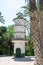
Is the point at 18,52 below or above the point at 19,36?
below

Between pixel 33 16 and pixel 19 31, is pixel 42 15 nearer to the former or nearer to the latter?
pixel 33 16

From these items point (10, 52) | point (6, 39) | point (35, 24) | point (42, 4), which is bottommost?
point (10, 52)

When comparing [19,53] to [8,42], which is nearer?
[19,53]

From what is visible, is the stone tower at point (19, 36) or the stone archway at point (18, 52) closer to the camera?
the stone archway at point (18, 52)

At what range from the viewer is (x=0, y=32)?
205 feet

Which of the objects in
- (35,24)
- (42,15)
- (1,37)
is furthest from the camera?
(1,37)

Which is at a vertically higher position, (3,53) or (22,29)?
(22,29)

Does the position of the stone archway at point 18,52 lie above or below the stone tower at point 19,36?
below

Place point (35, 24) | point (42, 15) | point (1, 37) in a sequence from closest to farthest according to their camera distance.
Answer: point (42, 15) → point (35, 24) → point (1, 37)

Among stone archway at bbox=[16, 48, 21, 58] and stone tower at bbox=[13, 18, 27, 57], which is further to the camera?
stone tower at bbox=[13, 18, 27, 57]

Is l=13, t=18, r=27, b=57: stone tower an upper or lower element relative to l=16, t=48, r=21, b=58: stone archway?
upper

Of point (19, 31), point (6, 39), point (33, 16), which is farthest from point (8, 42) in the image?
point (33, 16)

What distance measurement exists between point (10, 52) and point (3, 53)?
2.56 metres

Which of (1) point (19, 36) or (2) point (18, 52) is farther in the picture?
(1) point (19, 36)
